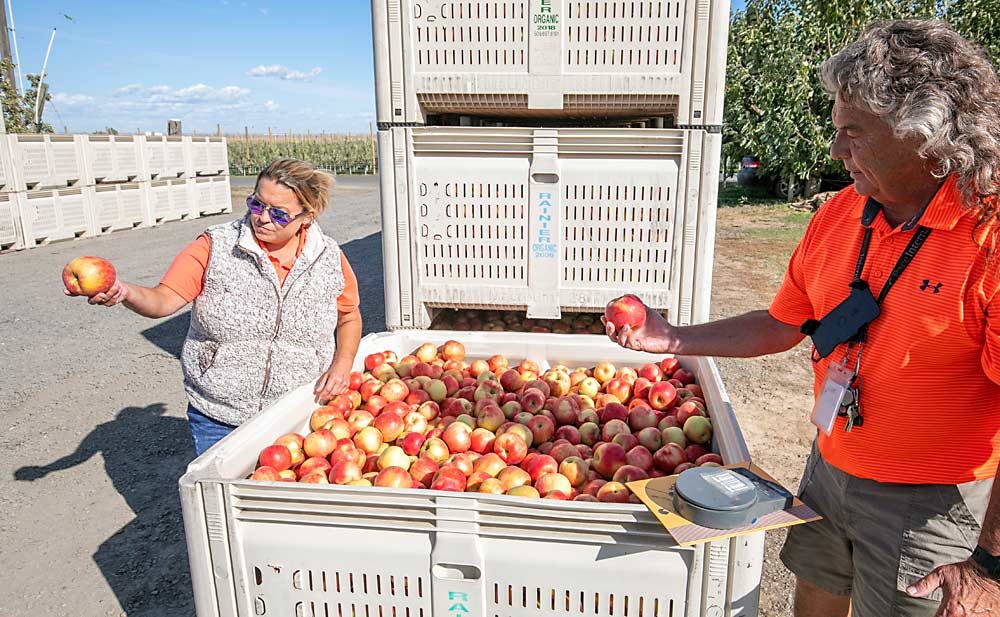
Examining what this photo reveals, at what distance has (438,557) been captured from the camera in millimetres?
1597

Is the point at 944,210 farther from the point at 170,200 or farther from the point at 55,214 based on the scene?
the point at 170,200

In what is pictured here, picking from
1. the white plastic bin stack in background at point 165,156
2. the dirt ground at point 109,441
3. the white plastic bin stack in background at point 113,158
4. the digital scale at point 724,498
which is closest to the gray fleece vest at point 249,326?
the dirt ground at point 109,441

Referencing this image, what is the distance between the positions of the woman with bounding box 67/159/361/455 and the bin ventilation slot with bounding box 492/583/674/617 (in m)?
1.33

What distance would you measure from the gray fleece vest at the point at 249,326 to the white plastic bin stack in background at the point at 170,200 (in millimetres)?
14558

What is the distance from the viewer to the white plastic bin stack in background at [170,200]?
15.6 metres

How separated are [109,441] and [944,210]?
5.14 m

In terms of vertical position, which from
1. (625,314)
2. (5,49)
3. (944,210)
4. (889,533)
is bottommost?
(889,533)

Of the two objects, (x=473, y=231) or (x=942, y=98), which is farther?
(x=473, y=231)

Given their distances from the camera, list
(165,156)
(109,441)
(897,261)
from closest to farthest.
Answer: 1. (897,261)
2. (109,441)
3. (165,156)

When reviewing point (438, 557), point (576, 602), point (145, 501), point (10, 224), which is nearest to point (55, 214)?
Result: point (10, 224)

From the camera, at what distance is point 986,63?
1.49m

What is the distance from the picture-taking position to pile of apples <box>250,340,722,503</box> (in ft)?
7.38

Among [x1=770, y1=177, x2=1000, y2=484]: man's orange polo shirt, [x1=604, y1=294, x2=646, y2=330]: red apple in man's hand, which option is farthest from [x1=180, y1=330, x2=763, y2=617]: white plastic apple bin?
[x1=604, y1=294, x2=646, y2=330]: red apple in man's hand

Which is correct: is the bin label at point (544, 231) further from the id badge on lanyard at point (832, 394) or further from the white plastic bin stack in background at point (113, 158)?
the white plastic bin stack in background at point (113, 158)
